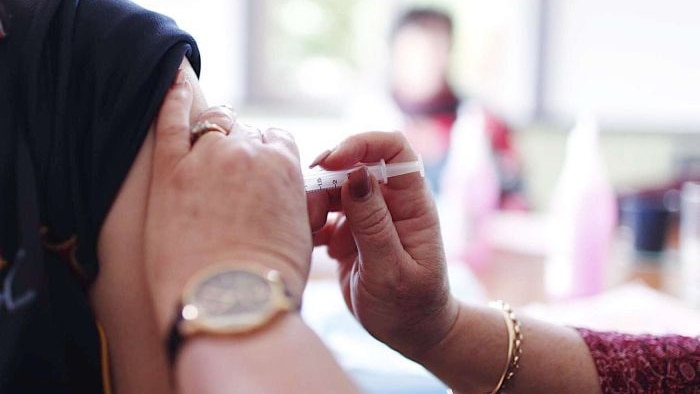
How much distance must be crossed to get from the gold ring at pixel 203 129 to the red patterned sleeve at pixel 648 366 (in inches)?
21.0

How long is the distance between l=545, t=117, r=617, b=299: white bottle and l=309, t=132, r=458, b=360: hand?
49cm

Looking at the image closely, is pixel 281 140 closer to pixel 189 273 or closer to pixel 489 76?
pixel 189 273

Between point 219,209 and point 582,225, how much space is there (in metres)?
0.87

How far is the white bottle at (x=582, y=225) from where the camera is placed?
1.28 m

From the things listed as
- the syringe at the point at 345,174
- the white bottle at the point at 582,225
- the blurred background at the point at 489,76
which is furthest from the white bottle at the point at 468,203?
the syringe at the point at 345,174

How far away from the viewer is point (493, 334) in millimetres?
875

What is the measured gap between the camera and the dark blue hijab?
0.59 m

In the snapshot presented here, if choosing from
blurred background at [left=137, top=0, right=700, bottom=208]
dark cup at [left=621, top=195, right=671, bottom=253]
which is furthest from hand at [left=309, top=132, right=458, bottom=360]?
blurred background at [left=137, top=0, right=700, bottom=208]

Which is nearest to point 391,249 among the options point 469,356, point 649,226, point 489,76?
point 469,356

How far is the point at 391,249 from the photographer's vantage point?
783 mm

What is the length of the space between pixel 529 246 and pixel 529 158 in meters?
1.03

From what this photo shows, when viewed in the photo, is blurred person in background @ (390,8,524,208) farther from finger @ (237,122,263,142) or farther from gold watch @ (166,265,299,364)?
gold watch @ (166,265,299,364)

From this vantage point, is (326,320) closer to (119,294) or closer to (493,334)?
(493,334)

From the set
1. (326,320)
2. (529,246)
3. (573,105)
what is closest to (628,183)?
(573,105)
